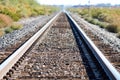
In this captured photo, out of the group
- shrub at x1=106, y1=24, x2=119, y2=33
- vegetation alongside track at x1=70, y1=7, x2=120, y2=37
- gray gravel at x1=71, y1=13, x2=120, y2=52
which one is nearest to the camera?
gray gravel at x1=71, y1=13, x2=120, y2=52

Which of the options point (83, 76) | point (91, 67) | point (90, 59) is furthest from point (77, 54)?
point (83, 76)

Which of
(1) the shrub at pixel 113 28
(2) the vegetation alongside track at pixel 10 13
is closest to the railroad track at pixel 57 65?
(2) the vegetation alongside track at pixel 10 13

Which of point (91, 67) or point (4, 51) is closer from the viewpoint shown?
point (91, 67)

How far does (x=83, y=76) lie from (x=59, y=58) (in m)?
2.12

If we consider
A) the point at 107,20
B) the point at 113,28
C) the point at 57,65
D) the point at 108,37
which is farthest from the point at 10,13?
the point at 57,65

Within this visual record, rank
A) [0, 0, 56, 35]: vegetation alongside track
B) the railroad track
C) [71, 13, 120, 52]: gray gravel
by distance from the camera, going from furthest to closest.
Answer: [0, 0, 56, 35]: vegetation alongside track, [71, 13, 120, 52]: gray gravel, the railroad track

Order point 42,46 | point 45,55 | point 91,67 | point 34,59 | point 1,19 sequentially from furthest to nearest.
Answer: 1. point 1,19
2. point 42,46
3. point 45,55
4. point 34,59
5. point 91,67

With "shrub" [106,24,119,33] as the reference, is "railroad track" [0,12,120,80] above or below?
→ above

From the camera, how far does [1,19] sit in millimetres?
25562

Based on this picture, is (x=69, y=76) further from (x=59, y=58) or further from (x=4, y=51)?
(x=4, y=51)

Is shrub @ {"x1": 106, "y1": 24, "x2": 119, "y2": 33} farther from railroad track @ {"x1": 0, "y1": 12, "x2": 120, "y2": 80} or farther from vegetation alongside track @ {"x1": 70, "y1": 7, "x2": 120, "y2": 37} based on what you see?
railroad track @ {"x1": 0, "y1": 12, "x2": 120, "y2": 80}

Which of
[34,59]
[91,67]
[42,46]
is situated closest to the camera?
[91,67]

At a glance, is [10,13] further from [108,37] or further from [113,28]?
[108,37]

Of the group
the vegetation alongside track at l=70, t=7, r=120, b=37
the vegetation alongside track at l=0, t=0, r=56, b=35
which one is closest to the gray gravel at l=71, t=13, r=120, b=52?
the vegetation alongside track at l=70, t=7, r=120, b=37
